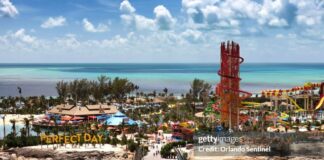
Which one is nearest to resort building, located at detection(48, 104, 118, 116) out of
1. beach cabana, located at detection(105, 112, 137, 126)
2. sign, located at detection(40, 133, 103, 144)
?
beach cabana, located at detection(105, 112, 137, 126)

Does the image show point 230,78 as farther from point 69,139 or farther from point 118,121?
point 69,139

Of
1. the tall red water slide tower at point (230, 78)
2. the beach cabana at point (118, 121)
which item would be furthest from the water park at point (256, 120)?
the beach cabana at point (118, 121)

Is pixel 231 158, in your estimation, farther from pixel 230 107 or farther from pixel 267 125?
pixel 267 125

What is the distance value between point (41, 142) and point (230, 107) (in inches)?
750

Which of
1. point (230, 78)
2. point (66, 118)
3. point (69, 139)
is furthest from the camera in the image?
point (66, 118)

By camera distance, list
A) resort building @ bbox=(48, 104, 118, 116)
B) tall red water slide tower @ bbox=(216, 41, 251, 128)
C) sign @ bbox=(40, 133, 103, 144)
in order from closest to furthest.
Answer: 1. sign @ bbox=(40, 133, 103, 144)
2. tall red water slide tower @ bbox=(216, 41, 251, 128)
3. resort building @ bbox=(48, 104, 118, 116)

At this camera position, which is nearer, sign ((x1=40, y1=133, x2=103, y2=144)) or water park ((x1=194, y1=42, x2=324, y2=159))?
water park ((x1=194, y1=42, x2=324, y2=159))

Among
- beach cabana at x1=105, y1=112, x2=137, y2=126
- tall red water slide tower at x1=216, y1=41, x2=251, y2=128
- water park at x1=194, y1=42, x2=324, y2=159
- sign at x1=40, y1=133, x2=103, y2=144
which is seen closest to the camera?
water park at x1=194, y1=42, x2=324, y2=159

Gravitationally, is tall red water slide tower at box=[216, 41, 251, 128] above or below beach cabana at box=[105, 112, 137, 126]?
above

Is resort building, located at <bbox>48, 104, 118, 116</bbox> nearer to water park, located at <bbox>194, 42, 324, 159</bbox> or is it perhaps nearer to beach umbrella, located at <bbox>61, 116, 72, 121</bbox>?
beach umbrella, located at <bbox>61, 116, 72, 121</bbox>

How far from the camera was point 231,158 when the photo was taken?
118 ft

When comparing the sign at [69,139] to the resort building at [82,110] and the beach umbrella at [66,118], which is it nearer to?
the beach umbrella at [66,118]

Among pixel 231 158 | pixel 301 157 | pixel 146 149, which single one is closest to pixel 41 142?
pixel 146 149

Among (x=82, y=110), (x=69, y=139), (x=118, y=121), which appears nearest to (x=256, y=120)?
(x=118, y=121)
